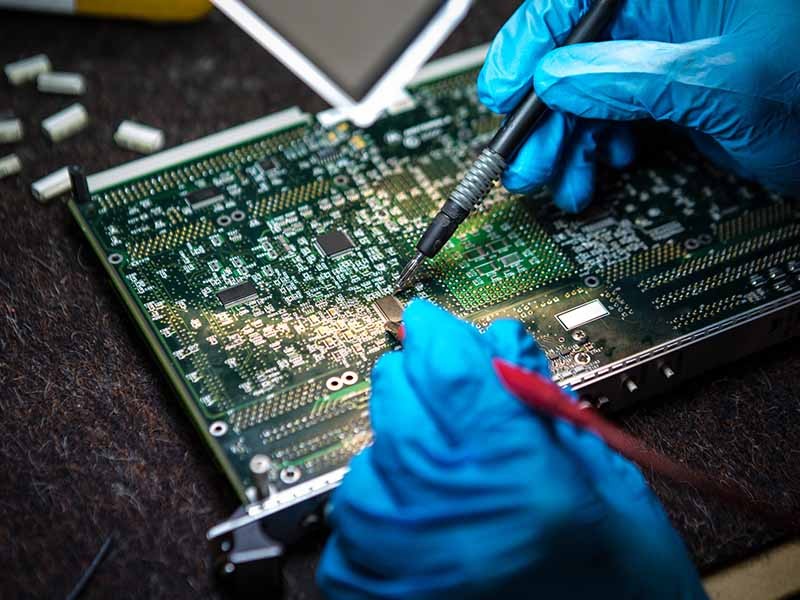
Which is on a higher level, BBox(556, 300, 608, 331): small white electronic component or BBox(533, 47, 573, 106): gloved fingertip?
BBox(533, 47, 573, 106): gloved fingertip

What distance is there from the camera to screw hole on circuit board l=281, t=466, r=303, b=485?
1746 mm

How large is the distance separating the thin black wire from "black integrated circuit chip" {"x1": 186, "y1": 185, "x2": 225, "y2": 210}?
2.71 feet

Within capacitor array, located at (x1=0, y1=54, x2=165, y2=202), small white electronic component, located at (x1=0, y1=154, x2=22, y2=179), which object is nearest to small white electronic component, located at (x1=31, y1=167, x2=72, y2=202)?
capacitor array, located at (x1=0, y1=54, x2=165, y2=202)

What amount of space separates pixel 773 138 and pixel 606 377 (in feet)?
2.35

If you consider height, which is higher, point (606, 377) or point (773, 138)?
point (773, 138)

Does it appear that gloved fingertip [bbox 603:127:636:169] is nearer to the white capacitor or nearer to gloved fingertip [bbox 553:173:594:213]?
gloved fingertip [bbox 553:173:594:213]

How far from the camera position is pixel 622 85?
2076mm

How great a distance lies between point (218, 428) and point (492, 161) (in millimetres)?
863

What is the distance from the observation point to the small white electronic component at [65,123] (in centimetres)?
267

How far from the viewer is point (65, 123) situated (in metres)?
2.68

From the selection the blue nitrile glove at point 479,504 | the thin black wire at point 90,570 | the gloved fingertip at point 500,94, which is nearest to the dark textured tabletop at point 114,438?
the thin black wire at point 90,570

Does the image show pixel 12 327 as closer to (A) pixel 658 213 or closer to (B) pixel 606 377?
(B) pixel 606 377

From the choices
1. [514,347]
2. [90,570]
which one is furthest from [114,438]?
[514,347]

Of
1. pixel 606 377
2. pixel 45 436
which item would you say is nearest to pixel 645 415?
pixel 606 377
